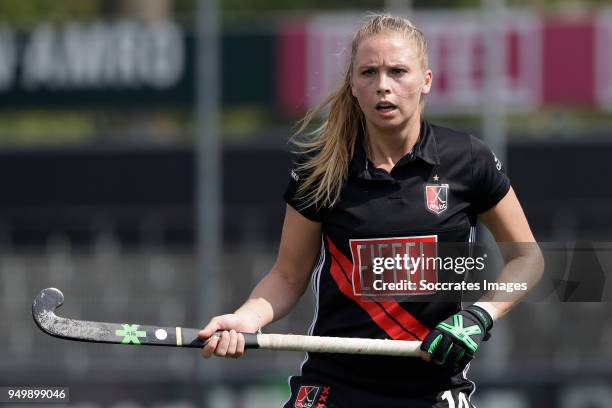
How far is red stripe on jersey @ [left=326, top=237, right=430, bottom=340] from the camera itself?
4.90 m

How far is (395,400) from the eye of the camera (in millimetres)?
4852

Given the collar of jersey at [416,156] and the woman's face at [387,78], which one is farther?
the collar of jersey at [416,156]

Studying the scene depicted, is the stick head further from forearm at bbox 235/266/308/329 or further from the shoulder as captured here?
the shoulder

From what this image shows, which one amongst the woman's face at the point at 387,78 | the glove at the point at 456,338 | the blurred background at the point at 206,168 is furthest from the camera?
the blurred background at the point at 206,168

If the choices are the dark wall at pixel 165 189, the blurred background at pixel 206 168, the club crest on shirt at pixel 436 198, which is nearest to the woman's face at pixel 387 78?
the club crest on shirt at pixel 436 198

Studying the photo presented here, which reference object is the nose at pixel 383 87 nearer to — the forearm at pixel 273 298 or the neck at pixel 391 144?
the neck at pixel 391 144

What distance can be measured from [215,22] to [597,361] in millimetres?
4818

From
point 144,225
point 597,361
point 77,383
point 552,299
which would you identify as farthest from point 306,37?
point 552,299

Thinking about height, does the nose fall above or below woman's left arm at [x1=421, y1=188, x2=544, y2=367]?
above

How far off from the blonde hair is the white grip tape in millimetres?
454

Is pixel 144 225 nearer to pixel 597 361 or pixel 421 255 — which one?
pixel 597 361

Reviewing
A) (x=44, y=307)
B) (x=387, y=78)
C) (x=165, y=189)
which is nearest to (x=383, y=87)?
(x=387, y=78)

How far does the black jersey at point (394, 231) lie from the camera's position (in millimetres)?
4883

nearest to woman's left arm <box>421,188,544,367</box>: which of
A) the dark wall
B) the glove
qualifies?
the glove
